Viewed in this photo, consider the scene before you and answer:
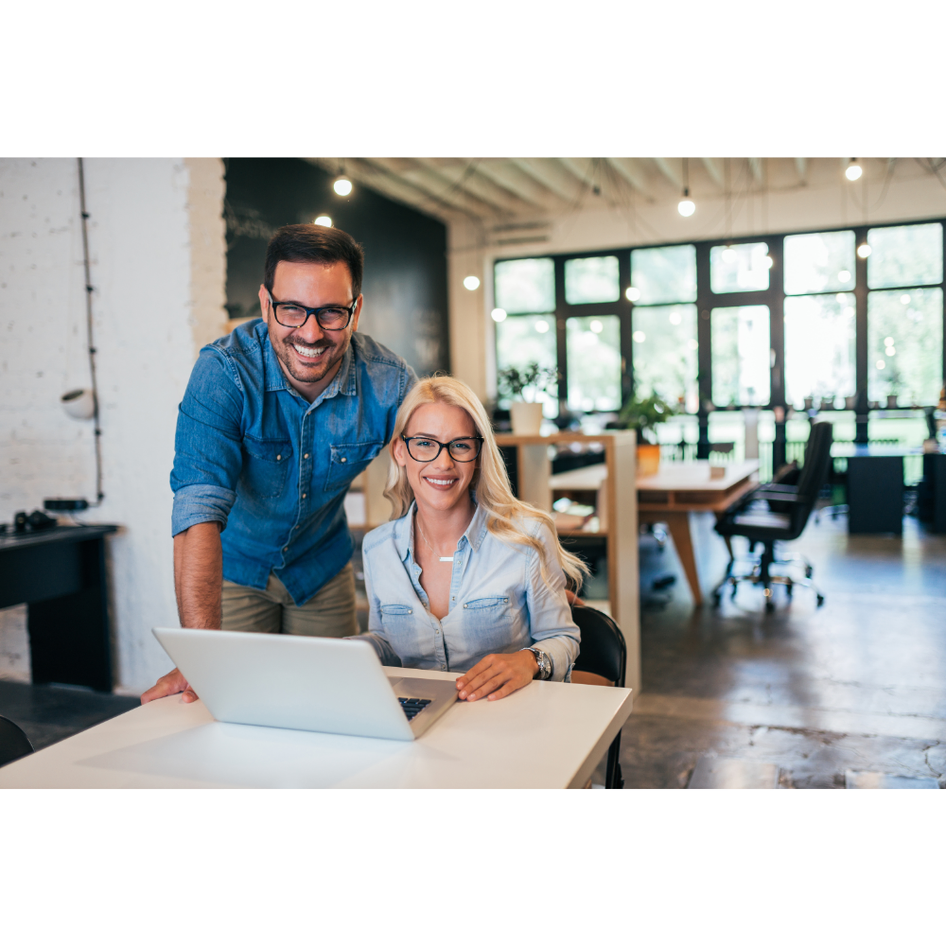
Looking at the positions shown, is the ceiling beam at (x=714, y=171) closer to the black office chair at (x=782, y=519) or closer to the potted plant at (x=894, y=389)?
the potted plant at (x=894, y=389)

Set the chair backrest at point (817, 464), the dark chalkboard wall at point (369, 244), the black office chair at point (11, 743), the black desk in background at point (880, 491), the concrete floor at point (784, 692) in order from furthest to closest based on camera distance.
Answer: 1. the black desk in background at point (880, 491)
2. the dark chalkboard wall at point (369, 244)
3. the chair backrest at point (817, 464)
4. the concrete floor at point (784, 692)
5. the black office chair at point (11, 743)

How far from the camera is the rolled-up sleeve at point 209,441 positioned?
1.77 m

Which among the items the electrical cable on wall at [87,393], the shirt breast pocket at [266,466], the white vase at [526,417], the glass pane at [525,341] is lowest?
the shirt breast pocket at [266,466]

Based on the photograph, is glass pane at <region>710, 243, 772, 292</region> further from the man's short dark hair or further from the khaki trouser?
the man's short dark hair

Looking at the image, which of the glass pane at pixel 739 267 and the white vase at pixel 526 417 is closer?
the white vase at pixel 526 417

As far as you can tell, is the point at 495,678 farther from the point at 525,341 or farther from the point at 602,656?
the point at 525,341

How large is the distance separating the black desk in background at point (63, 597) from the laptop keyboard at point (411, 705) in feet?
7.90

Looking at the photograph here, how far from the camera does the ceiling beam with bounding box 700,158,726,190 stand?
A: 26.9ft

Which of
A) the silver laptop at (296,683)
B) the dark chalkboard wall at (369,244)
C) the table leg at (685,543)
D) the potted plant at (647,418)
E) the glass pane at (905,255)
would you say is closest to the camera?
the silver laptop at (296,683)

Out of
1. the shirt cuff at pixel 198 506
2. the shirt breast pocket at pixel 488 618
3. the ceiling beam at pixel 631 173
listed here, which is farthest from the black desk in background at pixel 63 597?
Result: the ceiling beam at pixel 631 173

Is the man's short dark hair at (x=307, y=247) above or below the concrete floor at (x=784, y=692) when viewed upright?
above

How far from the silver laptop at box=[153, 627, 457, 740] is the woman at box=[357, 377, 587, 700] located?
33 cm

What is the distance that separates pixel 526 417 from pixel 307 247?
5.02 feet

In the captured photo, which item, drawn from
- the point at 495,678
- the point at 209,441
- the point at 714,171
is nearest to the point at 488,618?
the point at 495,678
